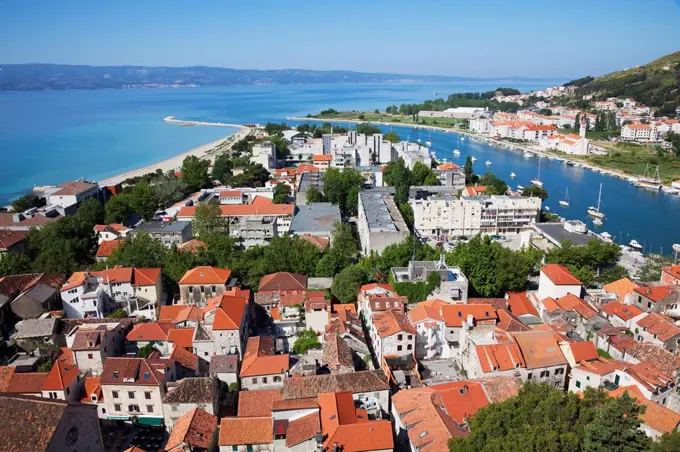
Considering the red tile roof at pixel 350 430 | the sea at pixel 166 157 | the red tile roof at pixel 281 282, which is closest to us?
the red tile roof at pixel 350 430

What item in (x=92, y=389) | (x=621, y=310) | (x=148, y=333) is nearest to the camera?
(x=92, y=389)

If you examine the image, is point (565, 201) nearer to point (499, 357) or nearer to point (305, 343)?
point (499, 357)

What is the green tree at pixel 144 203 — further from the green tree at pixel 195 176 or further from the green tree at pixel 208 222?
the green tree at pixel 195 176

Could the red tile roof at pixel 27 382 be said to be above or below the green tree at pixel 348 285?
below

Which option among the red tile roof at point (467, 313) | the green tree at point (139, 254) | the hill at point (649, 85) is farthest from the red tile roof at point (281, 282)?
the hill at point (649, 85)

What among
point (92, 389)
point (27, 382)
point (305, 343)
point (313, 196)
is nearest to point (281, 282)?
point (305, 343)

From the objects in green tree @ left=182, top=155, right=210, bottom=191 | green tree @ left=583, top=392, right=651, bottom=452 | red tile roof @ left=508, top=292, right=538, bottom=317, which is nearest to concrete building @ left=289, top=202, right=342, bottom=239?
red tile roof @ left=508, top=292, right=538, bottom=317
